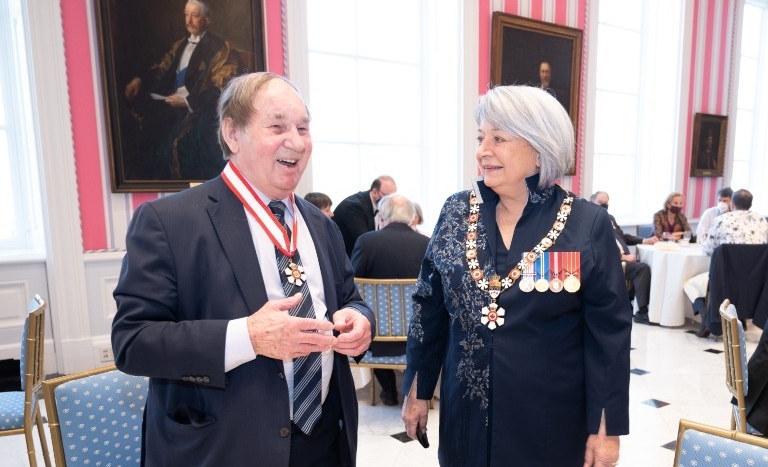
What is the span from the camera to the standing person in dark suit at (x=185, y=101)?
4188 mm

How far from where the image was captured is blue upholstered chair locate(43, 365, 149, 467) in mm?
1435

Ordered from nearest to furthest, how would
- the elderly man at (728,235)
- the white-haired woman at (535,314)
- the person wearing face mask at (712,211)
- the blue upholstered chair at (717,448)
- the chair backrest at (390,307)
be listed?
the blue upholstered chair at (717,448), the white-haired woman at (535,314), the chair backrest at (390,307), the elderly man at (728,235), the person wearing face mask at (712,211)

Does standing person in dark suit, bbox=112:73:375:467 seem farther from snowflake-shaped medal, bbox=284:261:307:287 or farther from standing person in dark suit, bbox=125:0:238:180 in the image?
standing person in dark suit, bbox=125:0:238:180

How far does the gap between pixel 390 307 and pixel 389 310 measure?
0.02 m

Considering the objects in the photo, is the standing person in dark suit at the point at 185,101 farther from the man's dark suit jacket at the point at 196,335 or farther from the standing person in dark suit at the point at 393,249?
the man's dark suit jacket at the point at 196,335

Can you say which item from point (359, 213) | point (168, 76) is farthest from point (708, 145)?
point (168, 76)

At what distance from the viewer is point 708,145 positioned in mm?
8641

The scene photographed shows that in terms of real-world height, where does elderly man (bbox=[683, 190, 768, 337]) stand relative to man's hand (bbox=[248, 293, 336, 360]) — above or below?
below

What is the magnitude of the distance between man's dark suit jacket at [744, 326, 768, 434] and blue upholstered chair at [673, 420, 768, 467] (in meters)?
1.28

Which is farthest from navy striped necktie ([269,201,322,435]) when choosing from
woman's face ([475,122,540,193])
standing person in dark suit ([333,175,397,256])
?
standing person in dark suit ([333,175,397,256])

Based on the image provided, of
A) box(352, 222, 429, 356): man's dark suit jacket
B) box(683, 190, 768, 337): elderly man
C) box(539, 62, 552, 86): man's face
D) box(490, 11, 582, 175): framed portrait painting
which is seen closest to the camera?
box(352, 222, 429, 356): man's dark suit jacket

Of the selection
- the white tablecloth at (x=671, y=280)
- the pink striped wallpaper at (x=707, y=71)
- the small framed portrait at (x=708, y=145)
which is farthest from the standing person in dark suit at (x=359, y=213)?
the small framed portrait at (x=708, y=145)

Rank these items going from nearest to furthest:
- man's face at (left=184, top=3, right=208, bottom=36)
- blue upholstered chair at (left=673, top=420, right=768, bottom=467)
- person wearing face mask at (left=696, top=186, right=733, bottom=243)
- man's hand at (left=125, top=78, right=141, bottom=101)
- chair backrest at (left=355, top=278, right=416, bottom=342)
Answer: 1. blue upholstered chair at (left=673, top=420, right=768, bottom=467)
2. chair backrest at (left=355, top=278, right=416, bottom=342)
3. man's hand at (left=125, top=78, right=141, bottom=101)
4. man's face at (left=184, top=3, right=208, bottom=36)
5. person wearing face mask at (left=696, top=186, right=733, bottom=243)

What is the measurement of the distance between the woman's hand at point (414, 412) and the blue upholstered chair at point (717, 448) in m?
0.71
